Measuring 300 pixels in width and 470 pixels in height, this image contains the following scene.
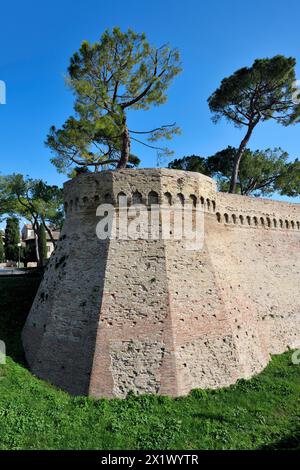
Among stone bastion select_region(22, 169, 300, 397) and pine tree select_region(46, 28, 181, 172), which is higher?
pine tree select_region(46, 28, 181, 172)

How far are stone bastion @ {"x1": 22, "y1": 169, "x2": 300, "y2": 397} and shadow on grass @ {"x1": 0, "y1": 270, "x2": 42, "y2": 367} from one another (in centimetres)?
46

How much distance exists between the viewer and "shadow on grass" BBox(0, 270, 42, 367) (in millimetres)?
11086

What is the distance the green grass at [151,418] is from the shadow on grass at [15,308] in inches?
54.9

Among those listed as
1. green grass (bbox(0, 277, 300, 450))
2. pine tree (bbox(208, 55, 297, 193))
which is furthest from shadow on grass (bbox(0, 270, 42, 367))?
pine tree (bbox(208, 55, 297, 193))

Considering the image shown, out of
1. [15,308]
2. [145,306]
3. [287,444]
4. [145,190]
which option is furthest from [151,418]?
[15,308]

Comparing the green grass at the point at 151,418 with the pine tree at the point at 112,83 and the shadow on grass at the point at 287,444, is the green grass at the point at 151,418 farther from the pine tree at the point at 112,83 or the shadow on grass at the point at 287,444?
the pine tree at the point at 112,83

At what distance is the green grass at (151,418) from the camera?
6.61 metres

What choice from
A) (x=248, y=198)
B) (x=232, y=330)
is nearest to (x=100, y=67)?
(x=248, y=198)

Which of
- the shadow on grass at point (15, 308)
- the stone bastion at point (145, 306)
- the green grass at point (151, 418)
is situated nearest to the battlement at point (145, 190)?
the stone bastion at point (145, 306)

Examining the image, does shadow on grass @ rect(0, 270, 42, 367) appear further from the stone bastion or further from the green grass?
the green grass

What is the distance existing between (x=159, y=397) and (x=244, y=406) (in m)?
2.39

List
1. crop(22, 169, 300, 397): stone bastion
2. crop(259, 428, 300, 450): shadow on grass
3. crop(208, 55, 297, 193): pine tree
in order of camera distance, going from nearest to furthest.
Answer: crop(259, 428, 300, 450): shadow on grass
crop(22, 169, 300, 397): stone bastion
crop(208, 55, 297, 193): pine tree

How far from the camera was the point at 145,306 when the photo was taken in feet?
30.5

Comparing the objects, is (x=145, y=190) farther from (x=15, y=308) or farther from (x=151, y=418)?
(x=15, y=308)
